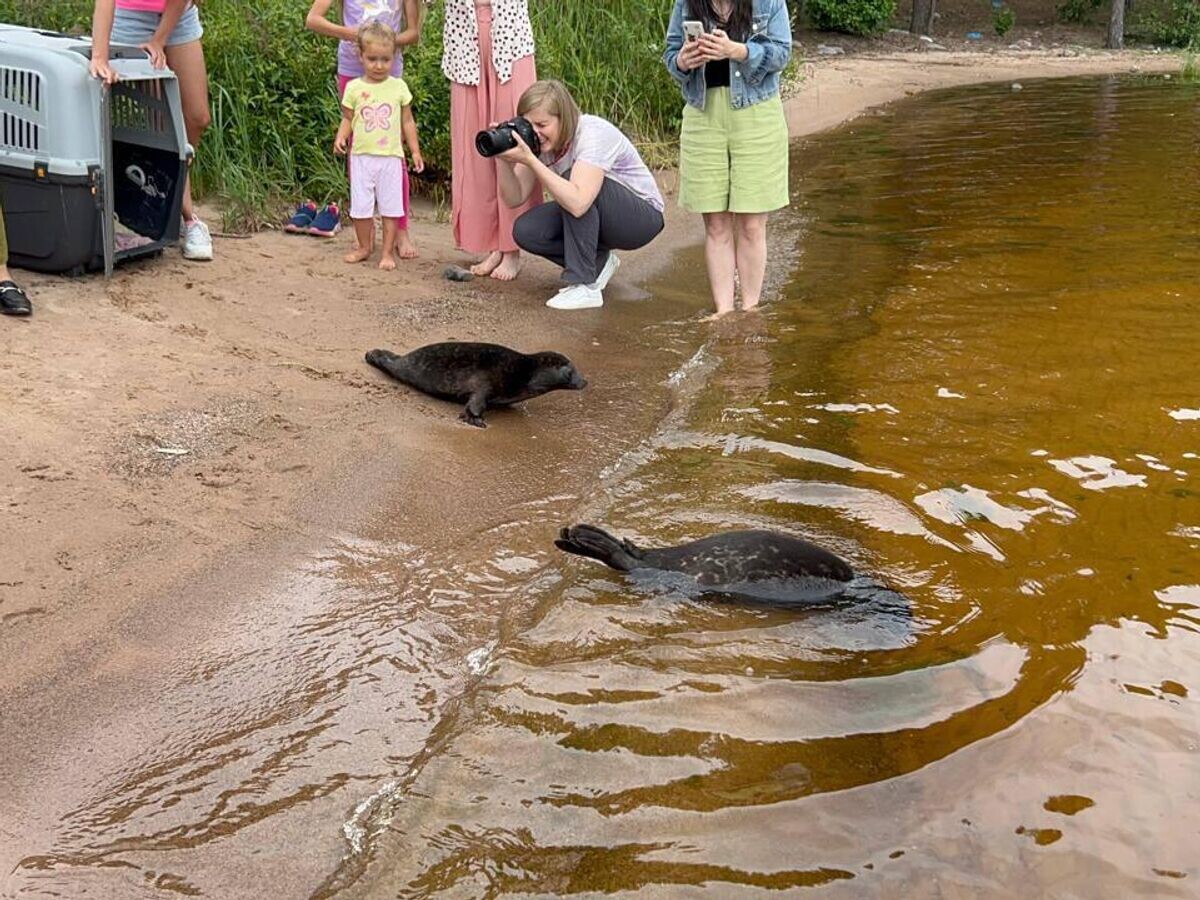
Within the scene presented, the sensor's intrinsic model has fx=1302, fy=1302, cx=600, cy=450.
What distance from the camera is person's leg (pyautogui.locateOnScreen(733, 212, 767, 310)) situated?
667cm

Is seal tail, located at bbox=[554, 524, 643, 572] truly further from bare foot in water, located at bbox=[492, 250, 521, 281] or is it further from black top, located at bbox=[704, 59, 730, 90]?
bare foot in water, located at bbox=[492, 250, 521, 281]

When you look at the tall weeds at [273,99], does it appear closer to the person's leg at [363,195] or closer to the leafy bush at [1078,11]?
A: the person's leg at [363,195]

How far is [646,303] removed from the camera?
7.12 m

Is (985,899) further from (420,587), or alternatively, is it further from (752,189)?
(752,189)

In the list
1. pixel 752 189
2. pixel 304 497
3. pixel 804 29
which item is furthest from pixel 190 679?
pixel 804 29

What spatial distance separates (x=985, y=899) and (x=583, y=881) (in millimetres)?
852

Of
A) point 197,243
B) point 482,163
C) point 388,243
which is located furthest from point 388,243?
point 197,243

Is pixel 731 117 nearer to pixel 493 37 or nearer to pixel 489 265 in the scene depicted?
pixel 493 37

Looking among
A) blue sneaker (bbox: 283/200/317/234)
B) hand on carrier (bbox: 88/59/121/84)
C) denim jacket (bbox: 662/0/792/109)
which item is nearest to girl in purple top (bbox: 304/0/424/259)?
blue sneaker (bbox: 283/200/317/234)

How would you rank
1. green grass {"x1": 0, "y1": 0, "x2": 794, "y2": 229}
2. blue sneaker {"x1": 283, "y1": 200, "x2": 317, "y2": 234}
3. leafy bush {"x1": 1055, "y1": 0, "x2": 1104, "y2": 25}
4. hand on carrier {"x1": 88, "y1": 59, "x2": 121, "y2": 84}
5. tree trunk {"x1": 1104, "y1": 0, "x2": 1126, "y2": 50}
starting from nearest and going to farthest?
hand on carrier {"x1": 88, "y1": 59, "x2": 121, "y2": 84} < blue sneaker {"x1": 283, "y1": 200, "x2": 317, "y2": 234} < green grass {"x1": 0, "y1": 0, "x2": 794, "y2": 229} < tree trunk {"x1": 1104, "y1": 0, "x2": 1126, "y2": 50} < leafy bush {"x1": 1055, "y1": 0, "x2": 1104, "y2": 25}

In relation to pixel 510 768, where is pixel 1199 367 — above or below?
above

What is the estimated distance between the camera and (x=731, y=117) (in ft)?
21.1

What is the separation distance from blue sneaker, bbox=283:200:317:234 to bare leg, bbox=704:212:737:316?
7.60 feet

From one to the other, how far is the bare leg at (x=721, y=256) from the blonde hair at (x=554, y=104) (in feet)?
2.76
